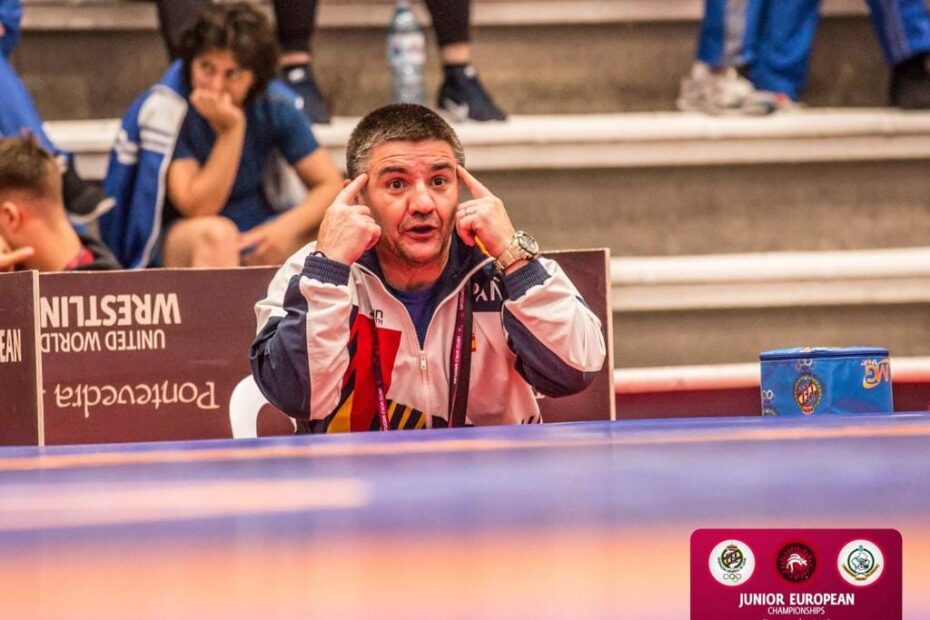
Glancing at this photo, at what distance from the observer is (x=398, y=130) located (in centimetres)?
201

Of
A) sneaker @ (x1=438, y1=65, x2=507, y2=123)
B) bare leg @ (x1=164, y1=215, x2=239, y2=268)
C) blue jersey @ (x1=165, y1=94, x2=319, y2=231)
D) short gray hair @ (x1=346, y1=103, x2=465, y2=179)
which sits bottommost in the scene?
bare leg @ (x1=164, y1=215, x2=239, y2=268)

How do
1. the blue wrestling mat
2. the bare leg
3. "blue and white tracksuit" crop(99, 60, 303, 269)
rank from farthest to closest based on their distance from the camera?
1. "blue and white tracksuit" crop(99, 60, 303, 269)
2. the bare leg
3. the blue wrestling mat

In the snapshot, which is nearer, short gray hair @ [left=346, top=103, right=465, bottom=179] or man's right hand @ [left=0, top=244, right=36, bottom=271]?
short gray hair @ [left=346, top=103, right=465, bottom=179]

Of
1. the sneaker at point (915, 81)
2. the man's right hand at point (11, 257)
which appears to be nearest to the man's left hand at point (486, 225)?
the man's right hand at point (11, 257)

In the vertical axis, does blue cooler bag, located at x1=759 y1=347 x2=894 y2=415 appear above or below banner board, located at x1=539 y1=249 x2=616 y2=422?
below

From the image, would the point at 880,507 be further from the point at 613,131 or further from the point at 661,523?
the point at 613,131

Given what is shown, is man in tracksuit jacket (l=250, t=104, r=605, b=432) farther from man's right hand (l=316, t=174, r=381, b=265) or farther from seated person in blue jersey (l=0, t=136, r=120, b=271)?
seated person in blue jersey (l=0, t=136, r=120, b=271)

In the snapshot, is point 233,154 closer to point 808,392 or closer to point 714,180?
point 714,180

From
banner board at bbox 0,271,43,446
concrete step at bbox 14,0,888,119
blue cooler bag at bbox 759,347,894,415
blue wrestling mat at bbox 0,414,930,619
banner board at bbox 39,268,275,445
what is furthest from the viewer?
concrete step at bbox 14,0,888,119

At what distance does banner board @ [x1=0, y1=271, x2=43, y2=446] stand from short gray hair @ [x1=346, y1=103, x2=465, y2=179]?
52 cm

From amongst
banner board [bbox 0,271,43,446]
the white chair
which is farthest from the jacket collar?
banner board [bbox 0,271,43,446]

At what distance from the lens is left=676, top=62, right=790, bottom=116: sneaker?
3.78 meters

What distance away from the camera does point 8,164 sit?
2855 mm

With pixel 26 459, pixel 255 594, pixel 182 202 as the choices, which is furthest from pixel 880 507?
pixel 182 202
